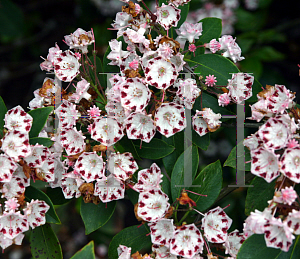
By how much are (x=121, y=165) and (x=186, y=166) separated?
1.18 feet

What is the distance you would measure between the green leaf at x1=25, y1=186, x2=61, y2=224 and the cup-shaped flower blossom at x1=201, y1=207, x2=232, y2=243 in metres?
0.76

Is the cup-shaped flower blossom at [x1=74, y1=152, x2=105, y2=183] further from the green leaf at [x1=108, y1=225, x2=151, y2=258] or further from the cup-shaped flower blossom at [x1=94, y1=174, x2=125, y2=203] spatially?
the green leaf at [x1=108, y1=225, x2=151, y2=258]

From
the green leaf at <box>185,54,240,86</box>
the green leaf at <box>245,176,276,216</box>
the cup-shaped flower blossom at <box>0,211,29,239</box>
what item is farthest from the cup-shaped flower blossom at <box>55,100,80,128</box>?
the green leaf at <box>245,176,276,216</box>

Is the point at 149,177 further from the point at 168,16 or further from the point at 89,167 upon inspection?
the point at 168,16

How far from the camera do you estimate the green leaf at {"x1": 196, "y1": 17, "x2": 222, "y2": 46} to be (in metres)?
2.10

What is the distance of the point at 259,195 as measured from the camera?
1761 millimetres

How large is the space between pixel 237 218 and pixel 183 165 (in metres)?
1.31

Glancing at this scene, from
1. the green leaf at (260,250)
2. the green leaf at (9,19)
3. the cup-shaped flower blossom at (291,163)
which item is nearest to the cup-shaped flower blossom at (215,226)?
the green leaf at (260,250)

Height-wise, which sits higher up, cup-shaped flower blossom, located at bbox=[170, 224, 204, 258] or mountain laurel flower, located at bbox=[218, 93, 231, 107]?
mountain laurel flower, located at bbox=[218, 93, 231, 107]

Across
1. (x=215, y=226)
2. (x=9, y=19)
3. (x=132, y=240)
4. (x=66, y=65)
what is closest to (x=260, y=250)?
(x=215, y=226)

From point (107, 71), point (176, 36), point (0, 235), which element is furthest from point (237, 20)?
point (0, 235)

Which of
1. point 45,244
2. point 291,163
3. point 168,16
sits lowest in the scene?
point 45,244

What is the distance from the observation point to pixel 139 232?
198cm

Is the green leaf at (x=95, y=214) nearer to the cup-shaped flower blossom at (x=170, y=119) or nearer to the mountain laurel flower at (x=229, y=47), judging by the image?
the cup-shaped flower blossom at (x=170, y=119)
